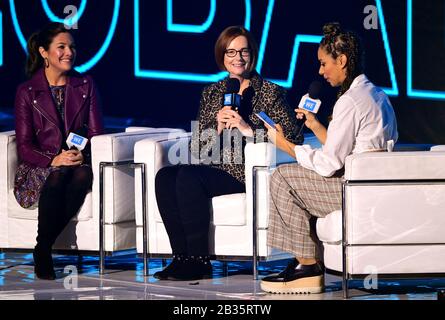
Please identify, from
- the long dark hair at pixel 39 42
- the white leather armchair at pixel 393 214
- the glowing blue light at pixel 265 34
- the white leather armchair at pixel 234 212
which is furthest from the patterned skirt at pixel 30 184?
the glowing blue light at pixel 265 34

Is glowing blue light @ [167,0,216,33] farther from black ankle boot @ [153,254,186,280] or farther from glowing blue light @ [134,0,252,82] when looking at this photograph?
black ankle boot @ [153,254,186,280]

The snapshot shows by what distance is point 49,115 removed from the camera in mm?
7879

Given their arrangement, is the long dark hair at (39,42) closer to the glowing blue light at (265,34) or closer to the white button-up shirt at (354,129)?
the white button-up shirt at (354,129)

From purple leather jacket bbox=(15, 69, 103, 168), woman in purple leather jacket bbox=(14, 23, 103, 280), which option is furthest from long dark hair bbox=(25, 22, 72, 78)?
purple leather jacket bbox=(15, 69, 103, 168)

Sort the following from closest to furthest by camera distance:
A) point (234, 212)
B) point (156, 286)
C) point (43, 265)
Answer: point (156, 286) < point (234, 212) < point (43, 265)

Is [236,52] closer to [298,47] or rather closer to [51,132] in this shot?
[51,132]

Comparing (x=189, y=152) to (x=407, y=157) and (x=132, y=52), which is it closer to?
(x=407, y=157)

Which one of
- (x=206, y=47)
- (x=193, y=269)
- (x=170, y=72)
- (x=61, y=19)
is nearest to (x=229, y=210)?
(x=193, y=269)

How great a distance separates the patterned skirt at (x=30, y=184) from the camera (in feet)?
25.2

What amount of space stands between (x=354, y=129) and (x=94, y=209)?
1.78 m

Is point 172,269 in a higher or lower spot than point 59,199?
lower

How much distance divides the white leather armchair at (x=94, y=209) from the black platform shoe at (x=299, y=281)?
1.15m

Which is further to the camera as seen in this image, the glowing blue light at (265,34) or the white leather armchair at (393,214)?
the glowing blue light at (265,34)
